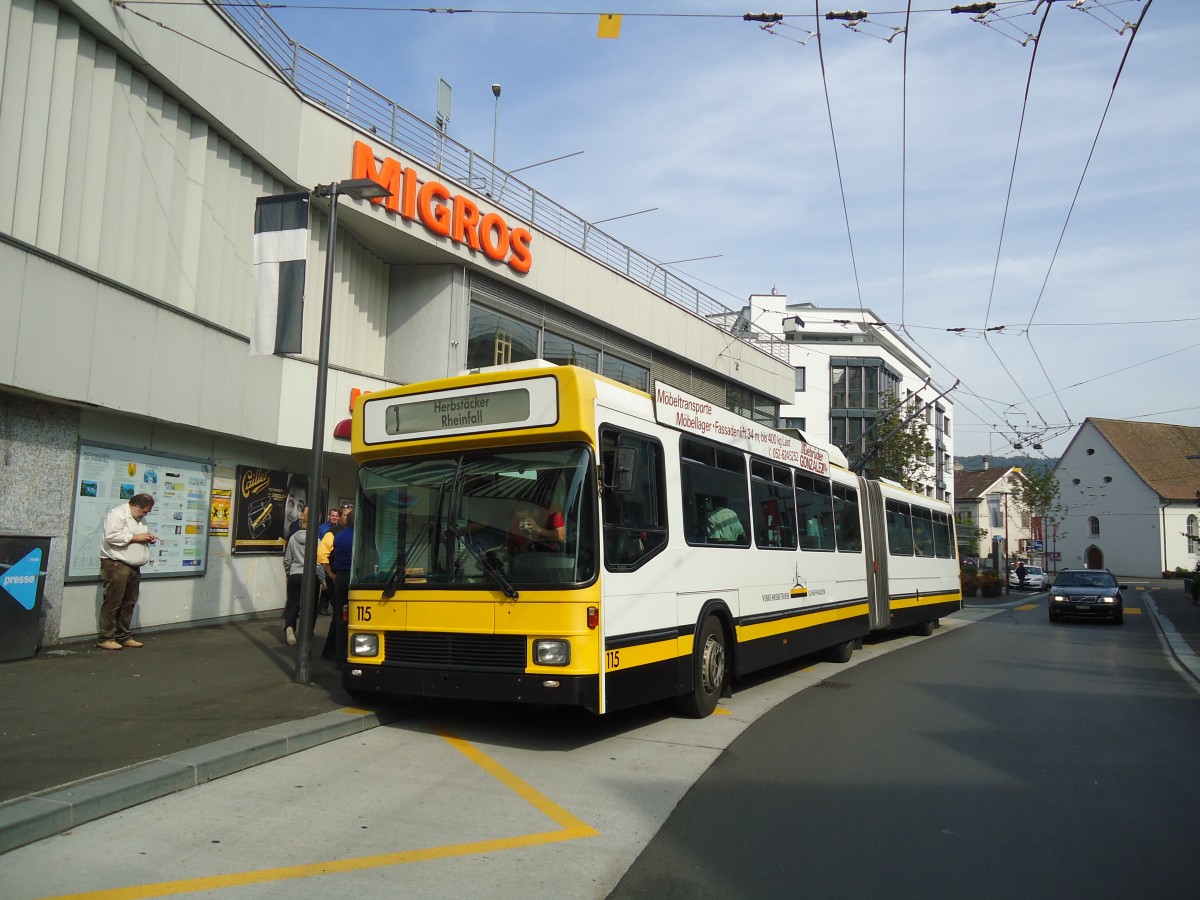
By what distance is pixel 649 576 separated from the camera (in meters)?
7.80

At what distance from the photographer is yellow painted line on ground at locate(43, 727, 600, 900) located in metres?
4.29

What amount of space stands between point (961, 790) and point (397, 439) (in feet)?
16.9

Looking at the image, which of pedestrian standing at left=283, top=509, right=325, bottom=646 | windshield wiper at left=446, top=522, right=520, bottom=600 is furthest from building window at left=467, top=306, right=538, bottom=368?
windshield wiper at left=446, top=522, right=520, bottom=600

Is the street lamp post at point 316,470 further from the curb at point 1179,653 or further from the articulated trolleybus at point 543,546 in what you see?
the curb at point 1179,653

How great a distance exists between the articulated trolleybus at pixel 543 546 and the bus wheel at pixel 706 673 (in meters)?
0.02

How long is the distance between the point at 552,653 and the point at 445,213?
37.7 ft

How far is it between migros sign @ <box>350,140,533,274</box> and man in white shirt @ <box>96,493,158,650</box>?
636cm

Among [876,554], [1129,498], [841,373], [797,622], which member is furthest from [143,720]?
[1129,498]

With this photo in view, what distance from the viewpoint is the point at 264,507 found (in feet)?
48.5

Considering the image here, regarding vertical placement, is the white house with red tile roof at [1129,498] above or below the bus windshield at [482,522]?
above

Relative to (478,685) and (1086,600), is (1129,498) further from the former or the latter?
(478,685)

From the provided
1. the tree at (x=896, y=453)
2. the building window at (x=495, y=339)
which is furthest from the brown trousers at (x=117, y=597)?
the tree at (x=896, y=453)

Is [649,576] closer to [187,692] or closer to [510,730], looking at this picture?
[510,730]

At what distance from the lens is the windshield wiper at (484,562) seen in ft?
23.2
